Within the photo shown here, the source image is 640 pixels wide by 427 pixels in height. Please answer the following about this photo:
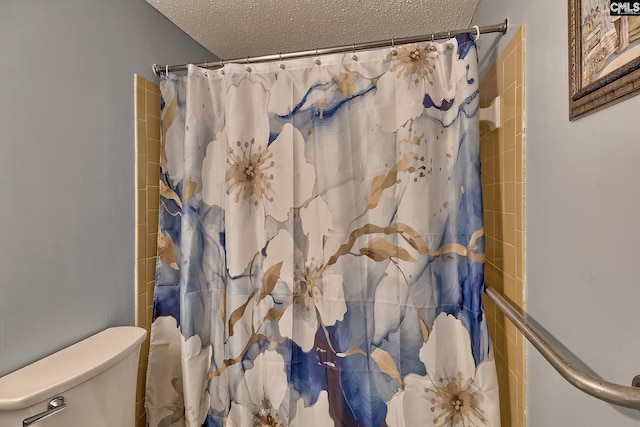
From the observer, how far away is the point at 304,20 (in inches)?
64.8

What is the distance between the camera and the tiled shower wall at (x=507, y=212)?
109cm

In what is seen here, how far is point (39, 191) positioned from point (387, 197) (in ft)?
3.84

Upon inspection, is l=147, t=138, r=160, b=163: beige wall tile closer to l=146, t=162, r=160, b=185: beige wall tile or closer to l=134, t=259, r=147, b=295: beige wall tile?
l=146, t=162, r=160, b=185: beige wall tile

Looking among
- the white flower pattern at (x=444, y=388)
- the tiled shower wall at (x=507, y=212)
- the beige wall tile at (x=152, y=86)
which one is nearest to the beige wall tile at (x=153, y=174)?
the beige wall tile at (x=152, y=86)

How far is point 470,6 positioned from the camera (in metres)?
1.54

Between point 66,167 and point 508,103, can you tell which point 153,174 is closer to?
point 66,167

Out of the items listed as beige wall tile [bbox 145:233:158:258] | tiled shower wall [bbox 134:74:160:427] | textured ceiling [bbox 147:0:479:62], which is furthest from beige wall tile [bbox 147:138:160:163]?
textured ceiling [bbox 147:0:479:62]

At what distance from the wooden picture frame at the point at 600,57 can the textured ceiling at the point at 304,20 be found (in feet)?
3.18

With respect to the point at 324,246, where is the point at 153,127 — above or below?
above

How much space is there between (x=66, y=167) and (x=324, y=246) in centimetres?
95

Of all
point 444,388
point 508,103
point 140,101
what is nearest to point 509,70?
point 508,103

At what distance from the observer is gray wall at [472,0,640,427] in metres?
0.59

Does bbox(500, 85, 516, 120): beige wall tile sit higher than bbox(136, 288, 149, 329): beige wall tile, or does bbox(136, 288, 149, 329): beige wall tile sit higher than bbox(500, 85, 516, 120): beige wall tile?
bbox(500, 85, 516, 120): beige wall tile

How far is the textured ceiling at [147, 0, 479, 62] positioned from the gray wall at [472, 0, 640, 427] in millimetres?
525
